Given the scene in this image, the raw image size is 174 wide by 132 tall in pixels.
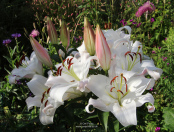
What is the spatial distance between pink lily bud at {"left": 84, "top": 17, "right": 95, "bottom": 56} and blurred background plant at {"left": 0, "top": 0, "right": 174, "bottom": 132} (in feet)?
0.72

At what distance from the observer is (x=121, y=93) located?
2.13ft

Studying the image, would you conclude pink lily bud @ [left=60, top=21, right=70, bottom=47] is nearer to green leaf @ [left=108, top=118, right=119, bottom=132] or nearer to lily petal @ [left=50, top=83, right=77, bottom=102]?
lily petal @ [left=50, top=83, right=77, bottom=102]

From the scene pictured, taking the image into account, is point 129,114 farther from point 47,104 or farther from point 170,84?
point 170,84

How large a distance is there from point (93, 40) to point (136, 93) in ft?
0.81

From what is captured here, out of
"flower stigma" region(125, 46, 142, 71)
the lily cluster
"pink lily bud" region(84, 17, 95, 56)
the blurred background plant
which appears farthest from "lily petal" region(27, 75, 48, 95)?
"flower stigma" region(125, 46, 142, 71)

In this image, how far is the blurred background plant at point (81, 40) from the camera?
1.30 metres

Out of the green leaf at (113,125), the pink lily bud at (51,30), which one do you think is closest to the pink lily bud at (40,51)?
the pink lily bud at (51,30)

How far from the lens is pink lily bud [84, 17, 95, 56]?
67 cm

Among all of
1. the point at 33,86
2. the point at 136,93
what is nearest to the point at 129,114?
the point at 136,93

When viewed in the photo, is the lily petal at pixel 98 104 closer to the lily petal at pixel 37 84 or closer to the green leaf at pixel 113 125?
the green leaf at pixel 113 125

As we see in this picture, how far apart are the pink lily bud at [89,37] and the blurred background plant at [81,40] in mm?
218

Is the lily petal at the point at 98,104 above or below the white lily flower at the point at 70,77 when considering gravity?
below

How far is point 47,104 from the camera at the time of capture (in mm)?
655

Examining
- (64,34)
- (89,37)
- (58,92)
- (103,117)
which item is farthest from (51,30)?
(103,117)
